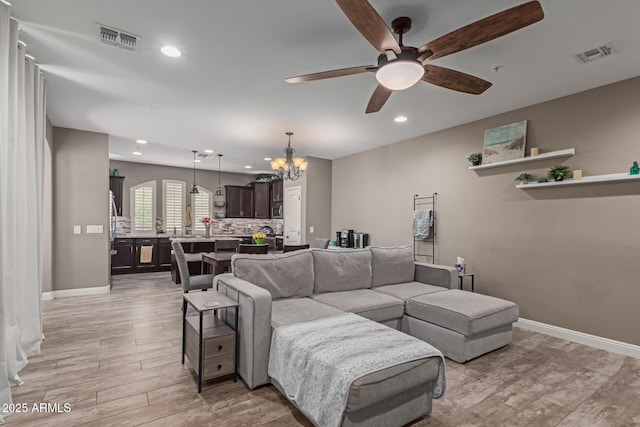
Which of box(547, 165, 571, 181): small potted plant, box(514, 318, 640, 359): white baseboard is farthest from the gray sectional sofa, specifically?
box(547, 165, 571, 181): small potted plant

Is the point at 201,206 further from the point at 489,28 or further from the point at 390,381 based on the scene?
the point at 489,28

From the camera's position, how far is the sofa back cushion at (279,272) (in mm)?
3117

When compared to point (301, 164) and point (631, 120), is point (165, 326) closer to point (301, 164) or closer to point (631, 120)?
point (301, 164)

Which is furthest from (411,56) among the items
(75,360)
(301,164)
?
(75,360)

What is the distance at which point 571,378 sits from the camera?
2.80 meters

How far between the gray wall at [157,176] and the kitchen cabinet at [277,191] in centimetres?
157

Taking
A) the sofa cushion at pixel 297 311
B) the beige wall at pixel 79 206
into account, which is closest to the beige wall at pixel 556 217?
the sofa cushion at pixel 297 311

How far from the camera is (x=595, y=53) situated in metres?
2.84

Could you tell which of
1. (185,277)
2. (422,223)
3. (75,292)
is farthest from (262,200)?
(185,277)

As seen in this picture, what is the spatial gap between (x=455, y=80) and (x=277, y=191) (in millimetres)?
7102

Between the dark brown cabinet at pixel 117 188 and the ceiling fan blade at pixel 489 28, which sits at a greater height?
the ceiling fan blade at pixel 489 28

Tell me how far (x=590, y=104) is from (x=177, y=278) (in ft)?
23.4

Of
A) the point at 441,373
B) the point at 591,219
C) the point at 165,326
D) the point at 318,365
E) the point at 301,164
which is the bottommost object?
the point at 165,326

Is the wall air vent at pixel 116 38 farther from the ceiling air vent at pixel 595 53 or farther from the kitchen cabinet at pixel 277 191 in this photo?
the kitchen cabinet at pixel 277 191
